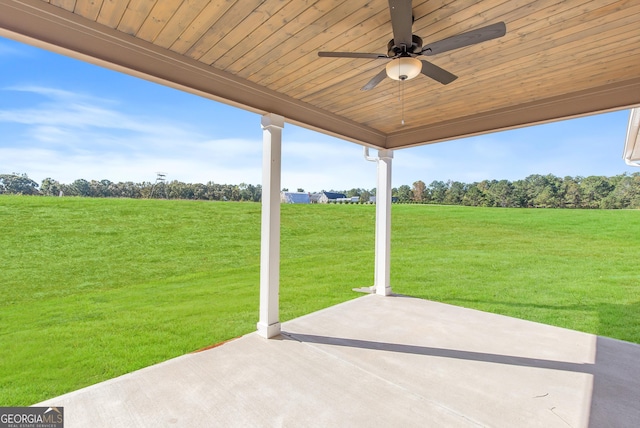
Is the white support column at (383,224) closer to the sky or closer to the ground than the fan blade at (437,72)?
closer to the ground

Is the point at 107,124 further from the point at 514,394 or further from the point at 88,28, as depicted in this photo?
the point at 514,394

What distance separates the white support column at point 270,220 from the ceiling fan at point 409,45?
126 cm

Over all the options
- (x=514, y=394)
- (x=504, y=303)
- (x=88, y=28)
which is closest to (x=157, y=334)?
(x=88, y=28)

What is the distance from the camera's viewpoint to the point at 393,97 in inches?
110

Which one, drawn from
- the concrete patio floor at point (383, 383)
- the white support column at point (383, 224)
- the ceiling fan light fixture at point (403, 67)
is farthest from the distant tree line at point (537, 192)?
the ceiling fan light fixture at point (403, 67)

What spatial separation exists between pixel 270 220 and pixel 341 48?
156 cm

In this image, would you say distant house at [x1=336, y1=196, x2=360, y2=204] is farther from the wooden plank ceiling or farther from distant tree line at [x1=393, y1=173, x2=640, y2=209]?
the wooden plank ceiling

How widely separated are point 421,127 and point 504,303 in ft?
10.2

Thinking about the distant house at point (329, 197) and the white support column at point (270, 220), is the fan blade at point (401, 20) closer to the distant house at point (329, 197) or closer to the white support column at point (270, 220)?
the white support column at point (270, 220)

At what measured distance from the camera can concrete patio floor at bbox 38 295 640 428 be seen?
1.71 m

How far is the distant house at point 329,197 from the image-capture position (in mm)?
9695

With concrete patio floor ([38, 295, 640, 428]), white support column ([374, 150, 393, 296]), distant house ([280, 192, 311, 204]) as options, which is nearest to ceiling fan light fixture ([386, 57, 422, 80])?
concrete patio floor ([38, 295, 640, 428])

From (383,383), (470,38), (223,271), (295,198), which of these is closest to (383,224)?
(383,383)

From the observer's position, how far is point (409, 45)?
1566 mm
